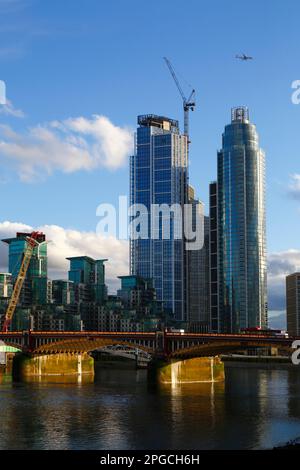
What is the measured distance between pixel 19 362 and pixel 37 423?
83.5m

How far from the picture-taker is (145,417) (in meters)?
96.1

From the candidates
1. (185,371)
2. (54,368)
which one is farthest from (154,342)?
(54,368)

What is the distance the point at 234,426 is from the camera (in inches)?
3484

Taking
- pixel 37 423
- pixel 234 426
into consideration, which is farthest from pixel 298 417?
pixel 37 423

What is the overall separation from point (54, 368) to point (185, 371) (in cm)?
4187

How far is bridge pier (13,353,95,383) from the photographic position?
16762 centimetres

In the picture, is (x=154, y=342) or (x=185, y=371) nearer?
(x=185, y=371)

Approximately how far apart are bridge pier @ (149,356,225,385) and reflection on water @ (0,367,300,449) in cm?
382

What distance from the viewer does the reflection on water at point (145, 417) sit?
77.1 metres

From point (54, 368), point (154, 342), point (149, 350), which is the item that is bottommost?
point (54, 368)

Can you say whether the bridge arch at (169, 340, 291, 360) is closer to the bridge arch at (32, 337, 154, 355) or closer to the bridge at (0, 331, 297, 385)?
the bridge at (0, 331, 297, 385)

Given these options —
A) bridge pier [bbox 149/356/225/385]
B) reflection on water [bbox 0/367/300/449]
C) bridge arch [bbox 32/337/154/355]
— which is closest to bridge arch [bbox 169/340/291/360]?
bridge pier [bbox 149/356/225/385]

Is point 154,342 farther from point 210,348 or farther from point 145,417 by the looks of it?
point 145,417

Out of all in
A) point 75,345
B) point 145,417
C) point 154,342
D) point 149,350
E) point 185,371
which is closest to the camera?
point 145,417
